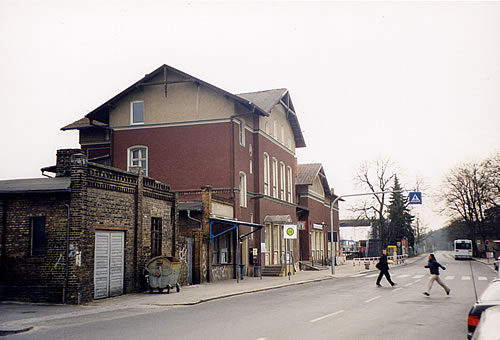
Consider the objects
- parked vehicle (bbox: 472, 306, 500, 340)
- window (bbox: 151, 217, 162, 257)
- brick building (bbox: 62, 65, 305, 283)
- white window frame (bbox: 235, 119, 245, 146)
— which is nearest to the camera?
parked vehicle (bbox: 472, 306, 500, 340)

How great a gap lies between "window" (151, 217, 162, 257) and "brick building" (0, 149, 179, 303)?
91.6 inches

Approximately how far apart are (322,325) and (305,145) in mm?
36704

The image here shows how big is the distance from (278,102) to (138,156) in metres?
11.4

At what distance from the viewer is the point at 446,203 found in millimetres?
74375

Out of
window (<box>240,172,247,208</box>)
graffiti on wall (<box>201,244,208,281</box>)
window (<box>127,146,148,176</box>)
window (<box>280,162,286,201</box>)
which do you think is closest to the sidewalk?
graffiti on wall (<box>201,244,208,281</box>)

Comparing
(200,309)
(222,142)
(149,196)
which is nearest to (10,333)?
(200,309)

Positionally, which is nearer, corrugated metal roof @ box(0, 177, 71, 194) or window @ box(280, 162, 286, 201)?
corrugated metal roof @ box(0, 177, 71, 194)

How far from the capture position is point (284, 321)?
12930mm

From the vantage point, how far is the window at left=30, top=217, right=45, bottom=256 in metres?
18.7

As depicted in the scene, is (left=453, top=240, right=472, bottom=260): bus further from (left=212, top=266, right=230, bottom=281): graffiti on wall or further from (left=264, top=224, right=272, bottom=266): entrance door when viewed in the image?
(left=212, top=266, right=230, bottom=281): graffiti on wall

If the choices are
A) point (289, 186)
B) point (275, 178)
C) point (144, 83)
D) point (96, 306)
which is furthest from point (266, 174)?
point (96, 306)

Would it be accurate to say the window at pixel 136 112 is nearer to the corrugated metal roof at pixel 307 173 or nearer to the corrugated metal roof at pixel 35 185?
the corrugated metal roof at pixel 35 185

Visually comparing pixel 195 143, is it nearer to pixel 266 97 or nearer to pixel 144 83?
pixel 144 83

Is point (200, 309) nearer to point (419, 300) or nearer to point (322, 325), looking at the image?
point (322, 325)
